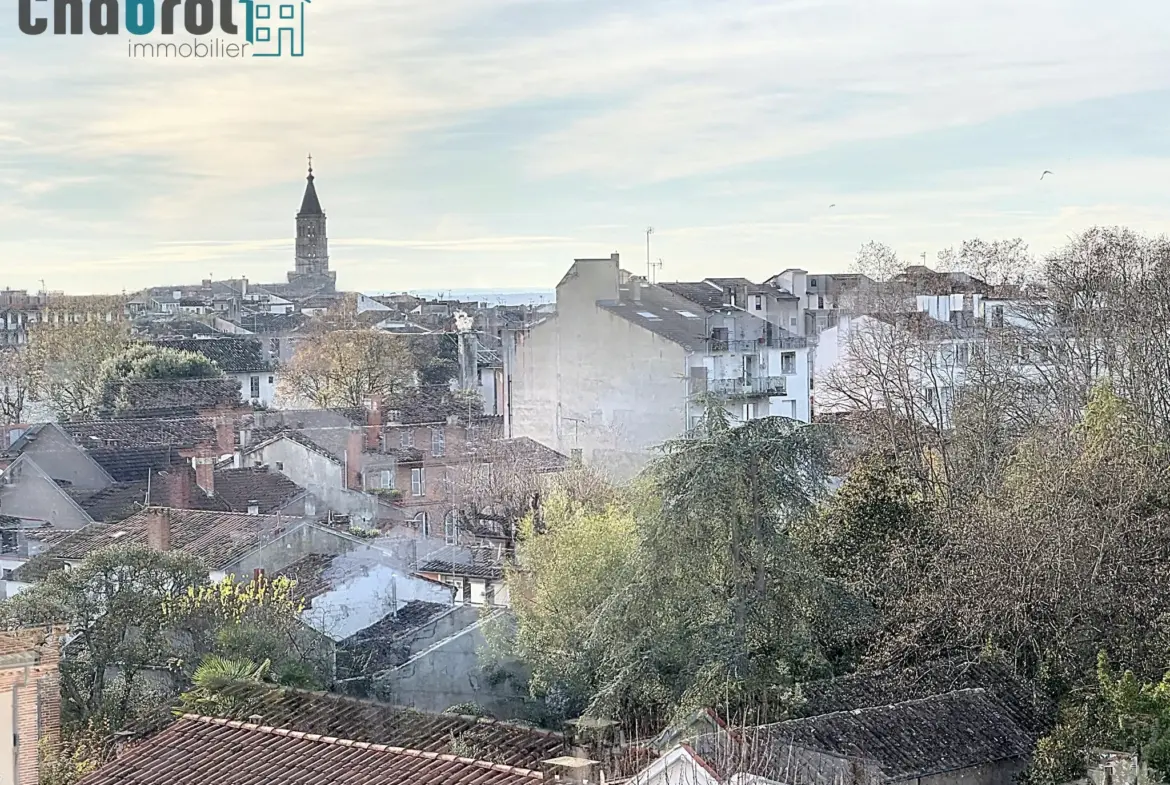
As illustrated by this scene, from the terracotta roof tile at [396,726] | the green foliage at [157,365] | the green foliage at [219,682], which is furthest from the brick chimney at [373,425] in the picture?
the terracotta roof tile at [396,726]

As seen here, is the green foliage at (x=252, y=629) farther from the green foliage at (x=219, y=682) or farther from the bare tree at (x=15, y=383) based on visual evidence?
the bare tree at (x=15, y=383)

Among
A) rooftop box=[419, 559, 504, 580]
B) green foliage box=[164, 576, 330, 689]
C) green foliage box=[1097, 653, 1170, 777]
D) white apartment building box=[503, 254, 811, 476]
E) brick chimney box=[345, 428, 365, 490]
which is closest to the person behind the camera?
green foliage box=[1097, 653, 1170, 777]

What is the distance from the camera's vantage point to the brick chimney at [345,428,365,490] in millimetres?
15383

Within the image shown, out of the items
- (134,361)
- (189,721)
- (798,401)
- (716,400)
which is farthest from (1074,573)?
(134,361)

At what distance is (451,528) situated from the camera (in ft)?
45.1

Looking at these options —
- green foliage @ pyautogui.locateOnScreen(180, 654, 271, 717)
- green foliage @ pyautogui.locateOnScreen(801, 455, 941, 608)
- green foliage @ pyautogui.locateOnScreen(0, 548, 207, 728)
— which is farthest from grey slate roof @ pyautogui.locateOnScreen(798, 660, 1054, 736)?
green foliage @ pyautogui.locateOnScreen(0, 548, 207, 728)

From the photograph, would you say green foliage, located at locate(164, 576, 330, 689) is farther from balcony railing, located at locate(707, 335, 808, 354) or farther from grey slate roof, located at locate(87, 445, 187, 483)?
balcony railing, located at locate(707, 335, 808, 354)

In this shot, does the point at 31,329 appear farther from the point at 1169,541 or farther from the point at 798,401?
the point at 1169,541

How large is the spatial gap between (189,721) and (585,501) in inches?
209

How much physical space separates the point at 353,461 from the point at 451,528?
2219 millimetres

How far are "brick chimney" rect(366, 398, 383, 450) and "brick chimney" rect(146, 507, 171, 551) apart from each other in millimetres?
4068

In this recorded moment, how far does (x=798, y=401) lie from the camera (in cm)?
1719

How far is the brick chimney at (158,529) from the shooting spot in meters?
11.6

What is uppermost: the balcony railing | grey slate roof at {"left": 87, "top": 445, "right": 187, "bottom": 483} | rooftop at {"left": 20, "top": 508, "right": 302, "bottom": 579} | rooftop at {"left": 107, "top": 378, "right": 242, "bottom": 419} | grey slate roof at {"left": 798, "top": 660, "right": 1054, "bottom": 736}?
the balcony railing
